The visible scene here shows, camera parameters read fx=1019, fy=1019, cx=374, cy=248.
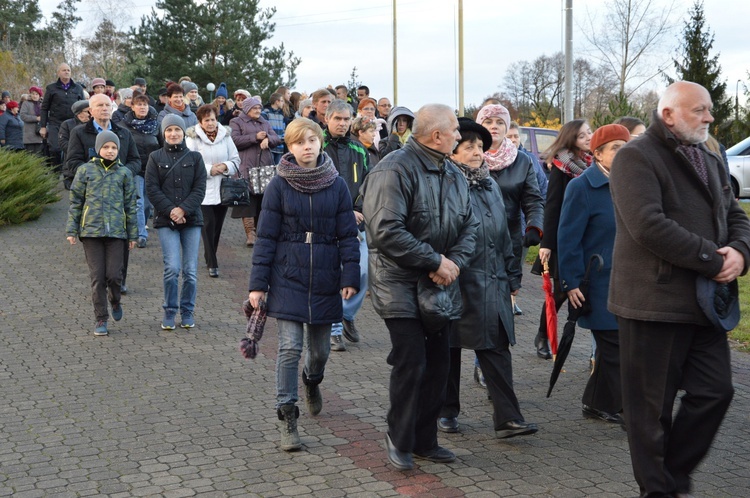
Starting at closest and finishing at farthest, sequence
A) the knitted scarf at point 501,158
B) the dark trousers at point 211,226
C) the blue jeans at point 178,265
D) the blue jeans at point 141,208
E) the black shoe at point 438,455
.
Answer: the black shoe at point 438,455, the knitted scarf at point 501,158, the blue jeans at point 178,265, the dark trousers at point 211,226, the blue jeans at point 141,208

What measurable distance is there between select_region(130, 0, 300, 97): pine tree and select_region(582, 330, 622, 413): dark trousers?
38.9 m

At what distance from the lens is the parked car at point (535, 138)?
20.2 metres

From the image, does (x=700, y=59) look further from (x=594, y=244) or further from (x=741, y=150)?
(x=594, y=244)

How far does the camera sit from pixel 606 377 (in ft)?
21.3

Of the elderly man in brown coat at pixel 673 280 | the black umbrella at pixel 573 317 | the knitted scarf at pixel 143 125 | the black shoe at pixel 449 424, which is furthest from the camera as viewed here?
the knitted scarf at pixel 143 125

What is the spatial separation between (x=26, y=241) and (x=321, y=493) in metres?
11.2

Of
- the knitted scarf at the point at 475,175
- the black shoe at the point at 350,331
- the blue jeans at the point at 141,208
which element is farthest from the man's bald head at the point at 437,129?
the blue jeans at the point at 141,208

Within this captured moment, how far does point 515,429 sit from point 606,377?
0.87m

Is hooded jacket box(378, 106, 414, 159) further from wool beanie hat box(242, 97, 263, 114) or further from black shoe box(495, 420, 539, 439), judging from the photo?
black shoe box(495, 420, 539, 439)

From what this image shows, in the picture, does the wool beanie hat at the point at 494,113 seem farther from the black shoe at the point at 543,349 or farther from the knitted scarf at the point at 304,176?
the knitted scarf at the point at 304,176

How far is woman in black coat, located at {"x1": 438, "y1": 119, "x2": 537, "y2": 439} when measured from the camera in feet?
19.7

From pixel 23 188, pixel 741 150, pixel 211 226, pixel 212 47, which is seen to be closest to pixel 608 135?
pixel 211 226

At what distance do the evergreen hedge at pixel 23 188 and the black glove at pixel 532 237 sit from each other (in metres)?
11.0

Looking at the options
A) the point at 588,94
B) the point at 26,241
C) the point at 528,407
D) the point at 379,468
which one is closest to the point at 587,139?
the point at 528,407
